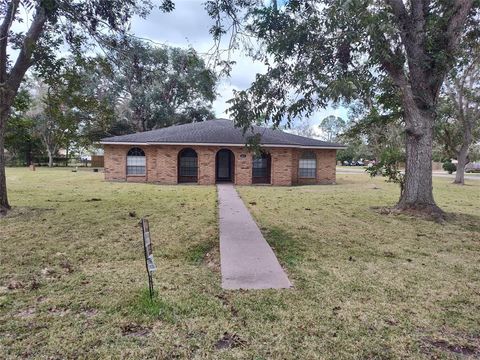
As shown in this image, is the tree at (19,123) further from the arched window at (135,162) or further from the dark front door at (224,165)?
the dark front door at (224,165)

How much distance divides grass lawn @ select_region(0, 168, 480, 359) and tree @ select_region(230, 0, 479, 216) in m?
2.68

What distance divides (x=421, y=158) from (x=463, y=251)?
4188mm

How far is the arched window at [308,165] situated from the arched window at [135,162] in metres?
10.1

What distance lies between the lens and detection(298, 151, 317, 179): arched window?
22.4 m

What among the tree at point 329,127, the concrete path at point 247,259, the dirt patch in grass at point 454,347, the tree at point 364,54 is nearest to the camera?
the dirt patch in grass at point 454,347

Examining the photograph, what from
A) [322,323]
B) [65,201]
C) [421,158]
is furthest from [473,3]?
[65,201]

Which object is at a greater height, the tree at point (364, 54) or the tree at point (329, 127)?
the tree at point (329, 127)

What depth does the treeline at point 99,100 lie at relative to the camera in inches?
303

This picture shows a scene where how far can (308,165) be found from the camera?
22438mm

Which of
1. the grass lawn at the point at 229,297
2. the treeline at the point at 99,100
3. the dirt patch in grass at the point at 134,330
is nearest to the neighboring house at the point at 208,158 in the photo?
the treeline at the point at 99,100

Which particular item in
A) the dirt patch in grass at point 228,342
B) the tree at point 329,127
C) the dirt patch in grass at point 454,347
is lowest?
the dirt patch in grass at point 454,347

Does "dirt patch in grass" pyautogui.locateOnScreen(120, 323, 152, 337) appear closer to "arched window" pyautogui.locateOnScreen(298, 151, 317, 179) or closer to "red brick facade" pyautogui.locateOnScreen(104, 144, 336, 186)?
"red brick facade" pyautogui.locateOnScreen(104, 144, 336, 186)

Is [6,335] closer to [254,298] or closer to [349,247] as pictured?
[254,298]

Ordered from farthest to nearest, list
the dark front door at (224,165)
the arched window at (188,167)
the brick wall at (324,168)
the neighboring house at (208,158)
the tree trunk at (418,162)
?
the dark front door at (224,165) → the brick wall at (324,168) → the arched window at (188,167) → the neighboring house at (208,158) → the tree trunk at (418,162)
